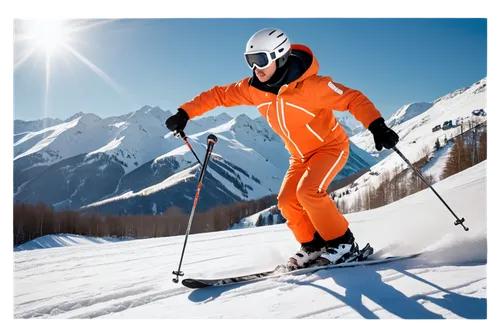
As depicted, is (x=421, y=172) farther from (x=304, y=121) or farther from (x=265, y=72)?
(x=265, y=72)

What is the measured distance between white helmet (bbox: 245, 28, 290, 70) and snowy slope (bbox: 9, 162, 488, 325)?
164 centimetres

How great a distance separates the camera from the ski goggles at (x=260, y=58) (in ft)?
9.14

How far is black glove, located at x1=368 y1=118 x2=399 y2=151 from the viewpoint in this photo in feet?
8.04

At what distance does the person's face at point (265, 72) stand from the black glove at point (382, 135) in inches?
34.7

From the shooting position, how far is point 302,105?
2.96 meters

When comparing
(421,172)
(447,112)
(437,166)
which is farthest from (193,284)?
(447,112)

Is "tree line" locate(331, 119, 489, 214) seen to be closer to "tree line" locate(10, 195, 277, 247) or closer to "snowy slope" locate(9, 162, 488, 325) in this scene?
"snowy slope" locate(9, 162, 488, 325)

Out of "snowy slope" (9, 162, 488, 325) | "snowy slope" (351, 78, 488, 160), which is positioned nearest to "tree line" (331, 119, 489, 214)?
"snowy slope" (351, 78, 488, 160)

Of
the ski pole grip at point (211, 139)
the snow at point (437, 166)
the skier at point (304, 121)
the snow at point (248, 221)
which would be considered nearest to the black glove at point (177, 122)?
the skier at point (304, 121)

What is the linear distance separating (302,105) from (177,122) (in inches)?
42.0

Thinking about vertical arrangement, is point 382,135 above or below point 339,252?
above

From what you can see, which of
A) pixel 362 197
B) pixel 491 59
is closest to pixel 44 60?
pixel 491 59
